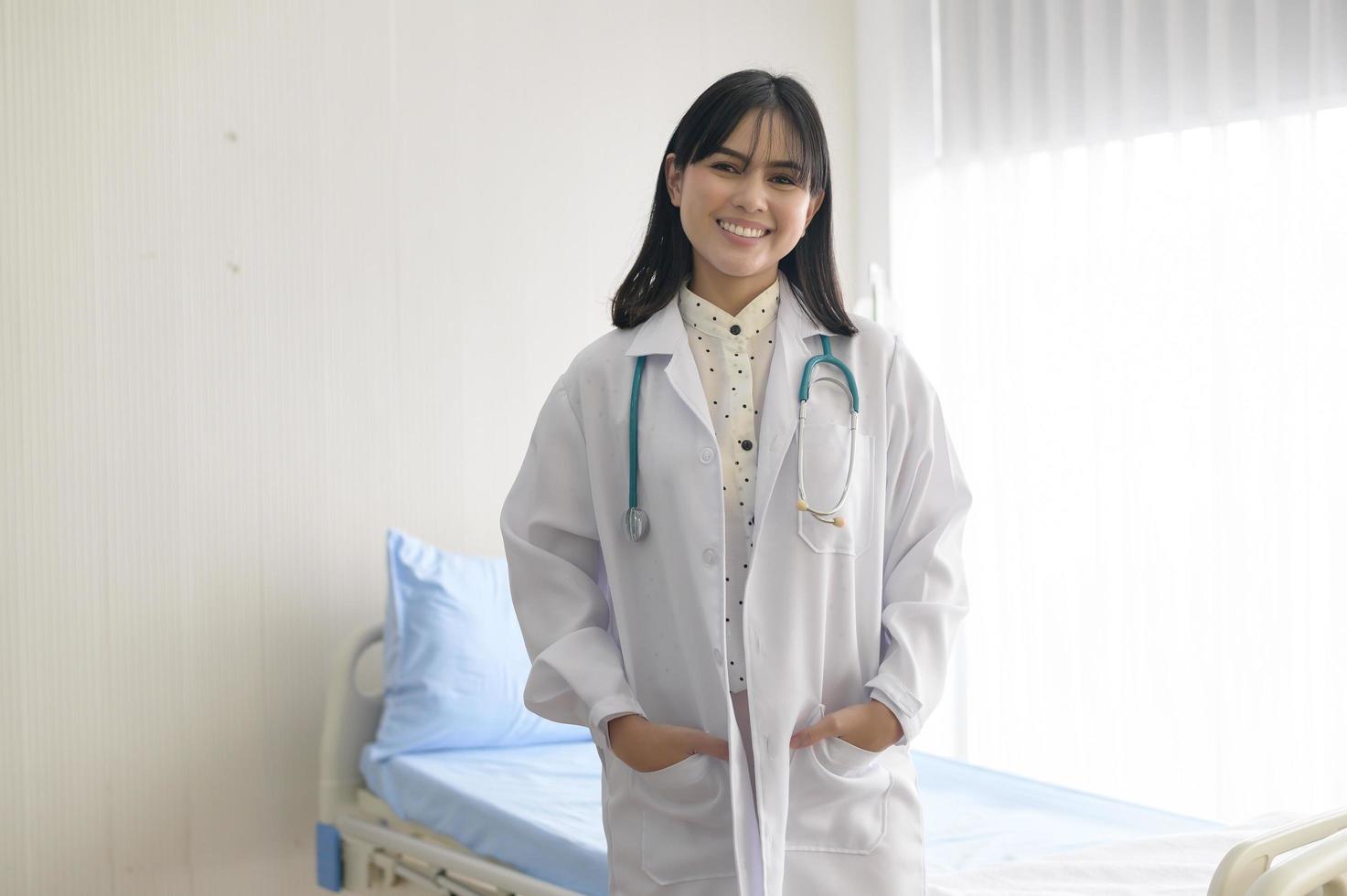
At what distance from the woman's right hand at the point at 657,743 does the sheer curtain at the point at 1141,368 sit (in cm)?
217

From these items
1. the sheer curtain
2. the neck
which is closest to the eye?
the neck

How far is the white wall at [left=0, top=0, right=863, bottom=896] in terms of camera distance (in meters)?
2.32

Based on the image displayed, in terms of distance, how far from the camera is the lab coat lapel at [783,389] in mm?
1220

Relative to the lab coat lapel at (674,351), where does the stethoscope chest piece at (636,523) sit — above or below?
below

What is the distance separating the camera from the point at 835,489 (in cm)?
123

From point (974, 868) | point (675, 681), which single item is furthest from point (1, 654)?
point (974, 868)

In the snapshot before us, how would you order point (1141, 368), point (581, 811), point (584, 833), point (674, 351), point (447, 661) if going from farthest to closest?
point (1141, 368) < point (447, 661) < point (581, 811) < point (584, 833) < point (674, 351)

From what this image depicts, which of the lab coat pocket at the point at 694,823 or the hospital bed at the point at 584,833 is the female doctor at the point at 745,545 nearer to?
the lab coat pocket at the point at 694,823

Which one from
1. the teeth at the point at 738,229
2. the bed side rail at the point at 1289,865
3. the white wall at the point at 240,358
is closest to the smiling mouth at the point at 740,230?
the teeth at the point at 738,229

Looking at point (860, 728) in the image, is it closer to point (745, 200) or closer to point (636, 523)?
point (636, 523)

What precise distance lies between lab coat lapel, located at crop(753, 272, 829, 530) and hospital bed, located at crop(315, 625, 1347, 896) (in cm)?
Answer: 63

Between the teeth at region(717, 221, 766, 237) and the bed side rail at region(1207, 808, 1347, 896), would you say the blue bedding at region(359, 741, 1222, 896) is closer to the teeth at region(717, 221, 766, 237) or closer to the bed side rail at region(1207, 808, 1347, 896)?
the bed side rail at region(1207, 808, 1347, 896)

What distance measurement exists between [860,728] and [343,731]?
163cm

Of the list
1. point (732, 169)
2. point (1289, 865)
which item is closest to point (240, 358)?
point (732, 169)
